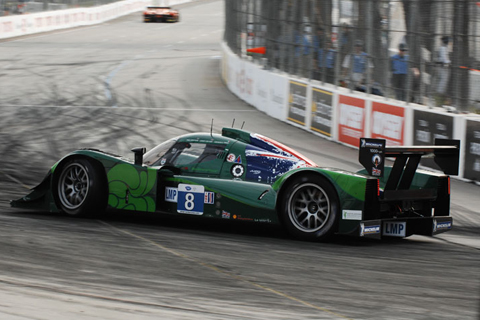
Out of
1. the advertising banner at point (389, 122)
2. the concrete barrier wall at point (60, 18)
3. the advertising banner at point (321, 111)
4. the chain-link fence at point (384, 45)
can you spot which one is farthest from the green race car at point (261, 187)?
the concrete barrier wall at point (60, 18)

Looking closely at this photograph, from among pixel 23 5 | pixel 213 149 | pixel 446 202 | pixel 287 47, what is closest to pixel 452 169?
pixel 446 202

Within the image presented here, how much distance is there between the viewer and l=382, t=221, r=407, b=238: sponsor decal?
8266 millimetres

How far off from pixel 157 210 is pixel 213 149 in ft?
3.08

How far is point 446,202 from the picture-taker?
865cm

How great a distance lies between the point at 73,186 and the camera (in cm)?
946

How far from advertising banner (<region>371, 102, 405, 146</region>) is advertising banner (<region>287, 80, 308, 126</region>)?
11.5 feet

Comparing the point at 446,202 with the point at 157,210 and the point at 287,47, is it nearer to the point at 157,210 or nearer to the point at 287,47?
the point at 157,210

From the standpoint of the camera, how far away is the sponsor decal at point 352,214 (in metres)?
7.89

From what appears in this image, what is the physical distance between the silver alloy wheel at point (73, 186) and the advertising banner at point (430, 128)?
22.9 ft

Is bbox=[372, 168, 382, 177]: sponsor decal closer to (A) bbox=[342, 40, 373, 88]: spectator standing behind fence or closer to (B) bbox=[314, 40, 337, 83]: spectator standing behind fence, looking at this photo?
(A) bbox=[342, 40, 373, 88]: spectator standing behind fence

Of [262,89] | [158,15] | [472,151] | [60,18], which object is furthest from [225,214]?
[158,15]

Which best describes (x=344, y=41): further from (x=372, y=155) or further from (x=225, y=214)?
(x=372, y=155)

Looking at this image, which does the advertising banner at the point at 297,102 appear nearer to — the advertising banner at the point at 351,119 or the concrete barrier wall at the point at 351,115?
the concrete barrier wall at the point at 351,115

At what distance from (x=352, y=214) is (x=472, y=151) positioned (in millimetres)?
6003
